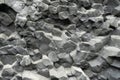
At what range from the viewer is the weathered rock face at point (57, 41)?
4.78 metres

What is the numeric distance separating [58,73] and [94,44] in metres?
1.11

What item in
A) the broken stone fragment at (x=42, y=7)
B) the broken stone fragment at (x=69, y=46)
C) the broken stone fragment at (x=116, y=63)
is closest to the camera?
the broken stone fragment at (x=116, y=63)

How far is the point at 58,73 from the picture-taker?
4.67 meters

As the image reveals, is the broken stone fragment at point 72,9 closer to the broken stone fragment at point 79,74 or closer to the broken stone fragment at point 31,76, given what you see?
the broken stone fragment at point 79,74

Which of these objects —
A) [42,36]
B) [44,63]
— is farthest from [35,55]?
[42,36]

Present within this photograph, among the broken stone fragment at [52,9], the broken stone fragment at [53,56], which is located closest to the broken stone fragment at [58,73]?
the broken stone fragment at [53,56]

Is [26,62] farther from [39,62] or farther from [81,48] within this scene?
[81,48]

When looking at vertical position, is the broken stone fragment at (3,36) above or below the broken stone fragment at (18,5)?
below

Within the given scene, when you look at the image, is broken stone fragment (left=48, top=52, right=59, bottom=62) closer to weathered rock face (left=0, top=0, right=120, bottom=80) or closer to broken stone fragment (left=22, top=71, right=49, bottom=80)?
weathered rock face (left=0, top=0, right=120, bottom=80)

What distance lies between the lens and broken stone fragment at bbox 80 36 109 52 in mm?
5129

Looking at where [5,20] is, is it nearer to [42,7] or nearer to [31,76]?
[42,7]

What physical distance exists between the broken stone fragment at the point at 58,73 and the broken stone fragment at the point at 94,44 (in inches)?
29.4

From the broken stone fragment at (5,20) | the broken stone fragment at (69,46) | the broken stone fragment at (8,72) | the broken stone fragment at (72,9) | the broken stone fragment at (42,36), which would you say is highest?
the broken stone fragment at (72,9)

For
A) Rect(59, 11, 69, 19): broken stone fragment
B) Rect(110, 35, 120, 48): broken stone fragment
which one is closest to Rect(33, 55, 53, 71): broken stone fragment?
Rect(59, 11, 69, 19): broken stone fragment
